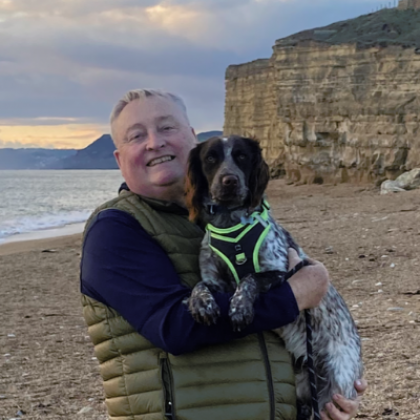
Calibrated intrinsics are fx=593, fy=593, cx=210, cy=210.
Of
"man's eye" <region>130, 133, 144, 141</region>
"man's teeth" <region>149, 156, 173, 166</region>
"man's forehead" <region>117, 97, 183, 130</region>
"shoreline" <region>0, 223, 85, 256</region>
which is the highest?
"man's forehead" <region>117, 97, 183, 130</region>

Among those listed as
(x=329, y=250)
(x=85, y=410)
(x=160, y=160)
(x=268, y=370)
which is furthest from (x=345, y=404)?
(x=329, y=250)

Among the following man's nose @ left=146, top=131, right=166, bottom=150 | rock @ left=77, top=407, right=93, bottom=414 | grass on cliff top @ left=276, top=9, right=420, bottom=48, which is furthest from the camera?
grass on cliff top @ left=276, top=9, right=420, bottom=48

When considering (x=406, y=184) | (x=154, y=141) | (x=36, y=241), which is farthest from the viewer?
(x=406, y=184)

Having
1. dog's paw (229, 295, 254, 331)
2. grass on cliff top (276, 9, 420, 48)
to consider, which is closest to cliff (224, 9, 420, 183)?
grass on cliff top (276, 9, 420, 48)

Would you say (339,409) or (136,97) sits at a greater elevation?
(136,97)

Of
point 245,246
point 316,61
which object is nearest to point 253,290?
point 245,246

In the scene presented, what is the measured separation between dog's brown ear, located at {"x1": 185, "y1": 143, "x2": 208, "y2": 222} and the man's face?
0.25ft

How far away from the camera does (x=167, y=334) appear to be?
213 cm

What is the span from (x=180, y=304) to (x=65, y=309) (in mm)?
5936

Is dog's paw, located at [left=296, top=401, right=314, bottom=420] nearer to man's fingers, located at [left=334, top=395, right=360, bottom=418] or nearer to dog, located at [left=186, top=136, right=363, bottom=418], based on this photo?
dog, located at [left=186, top=136, right=363, bottom=418]

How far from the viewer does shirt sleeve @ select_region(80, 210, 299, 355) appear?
2.15 m

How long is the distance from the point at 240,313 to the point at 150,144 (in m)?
0.91

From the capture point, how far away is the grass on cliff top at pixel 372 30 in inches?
1176

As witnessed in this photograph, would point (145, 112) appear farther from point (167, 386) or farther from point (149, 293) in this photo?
point (167, 386)
